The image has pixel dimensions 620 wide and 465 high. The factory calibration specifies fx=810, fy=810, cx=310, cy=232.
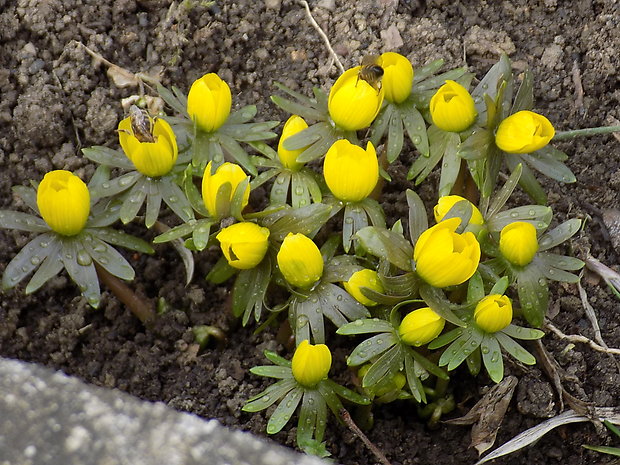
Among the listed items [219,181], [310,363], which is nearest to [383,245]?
[310,363]

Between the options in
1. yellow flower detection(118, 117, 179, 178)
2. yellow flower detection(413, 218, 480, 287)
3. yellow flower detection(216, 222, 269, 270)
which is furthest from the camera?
yellow flower detection(118, 117, 179, 178)

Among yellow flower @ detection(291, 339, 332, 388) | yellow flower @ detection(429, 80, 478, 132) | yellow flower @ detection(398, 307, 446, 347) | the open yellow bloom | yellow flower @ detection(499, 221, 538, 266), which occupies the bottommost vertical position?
yellow flower @ detection(291, 339, 332, 388)

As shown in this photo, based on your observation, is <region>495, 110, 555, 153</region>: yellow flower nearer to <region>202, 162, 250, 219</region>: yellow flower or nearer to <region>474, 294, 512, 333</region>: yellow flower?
<region>474, 294, 512, 333</region>: yellow flower

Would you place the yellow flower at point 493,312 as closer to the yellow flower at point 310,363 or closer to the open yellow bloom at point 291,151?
the yellow flower at point 310,363

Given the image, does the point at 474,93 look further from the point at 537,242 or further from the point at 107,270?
the point at 107,270

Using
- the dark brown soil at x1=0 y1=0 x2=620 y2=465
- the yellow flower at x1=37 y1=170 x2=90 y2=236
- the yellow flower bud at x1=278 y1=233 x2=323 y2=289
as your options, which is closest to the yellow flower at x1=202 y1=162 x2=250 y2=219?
the yellow flower bud at x1=278 y1=233 x2=323 y2=289

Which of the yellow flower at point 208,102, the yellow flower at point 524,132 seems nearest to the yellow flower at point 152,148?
the yellow flower at point 208,102
